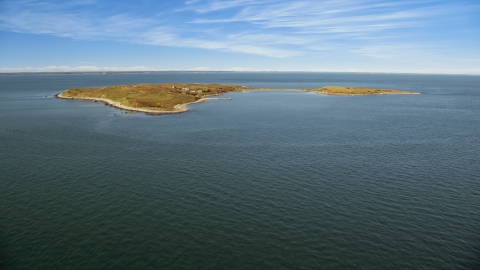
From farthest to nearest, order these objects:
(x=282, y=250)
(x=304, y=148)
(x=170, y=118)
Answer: (x=170, y=118) < (x=304, y=148) < (x=282, y=250)

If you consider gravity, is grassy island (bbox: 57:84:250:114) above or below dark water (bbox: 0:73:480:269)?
above

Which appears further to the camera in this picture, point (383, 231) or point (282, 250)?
point (383, 231)

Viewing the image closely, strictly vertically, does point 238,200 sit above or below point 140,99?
below

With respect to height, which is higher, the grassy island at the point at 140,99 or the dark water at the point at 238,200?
the grassy island at the point at 140,99

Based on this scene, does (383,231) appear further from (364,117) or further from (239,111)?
(239,111)

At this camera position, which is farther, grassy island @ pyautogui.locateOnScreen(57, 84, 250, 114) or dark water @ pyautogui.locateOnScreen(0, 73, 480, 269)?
grassy island @ pyautogui.locateOnScreen(57, 84, 250, 114)

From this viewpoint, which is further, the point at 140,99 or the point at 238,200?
the point at 140,99

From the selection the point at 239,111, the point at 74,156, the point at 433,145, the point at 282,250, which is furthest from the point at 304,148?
the point at 239,111

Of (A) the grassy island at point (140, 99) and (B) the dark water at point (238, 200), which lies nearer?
(B) the dark water at point (238, 200)
